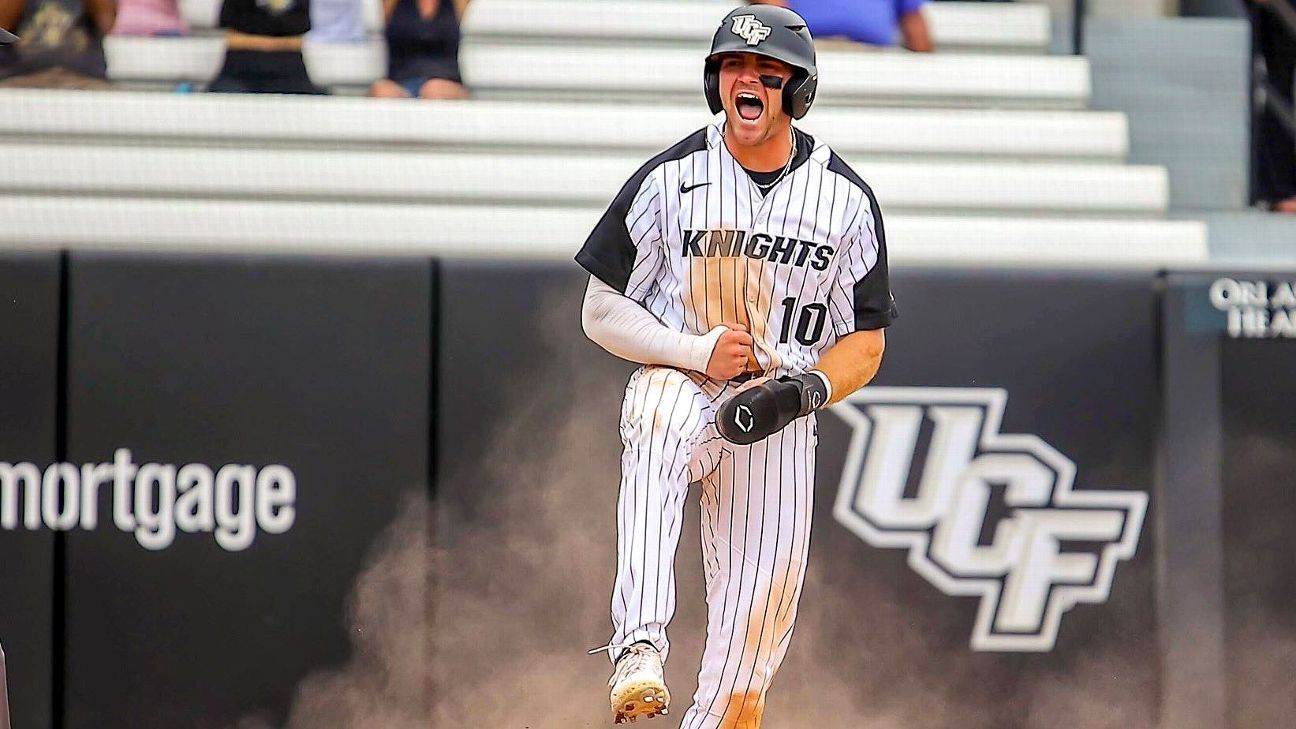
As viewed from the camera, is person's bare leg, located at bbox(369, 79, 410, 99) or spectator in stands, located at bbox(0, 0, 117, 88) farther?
person's bare leg, located at bbox(369, 79, 410, 99)

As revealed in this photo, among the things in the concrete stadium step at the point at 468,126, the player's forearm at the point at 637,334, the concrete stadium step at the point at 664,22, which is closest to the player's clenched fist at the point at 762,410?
the player's forearm at the point at 637,334

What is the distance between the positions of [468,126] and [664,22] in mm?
683

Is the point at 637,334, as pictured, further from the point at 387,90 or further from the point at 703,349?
the point at 387,90

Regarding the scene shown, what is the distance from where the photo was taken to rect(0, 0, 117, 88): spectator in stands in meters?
4.33

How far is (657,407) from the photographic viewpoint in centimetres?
291

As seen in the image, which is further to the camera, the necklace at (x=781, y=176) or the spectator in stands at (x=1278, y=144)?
the spectator in stands at (x=1278, y=144)

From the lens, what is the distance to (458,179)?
171 inches

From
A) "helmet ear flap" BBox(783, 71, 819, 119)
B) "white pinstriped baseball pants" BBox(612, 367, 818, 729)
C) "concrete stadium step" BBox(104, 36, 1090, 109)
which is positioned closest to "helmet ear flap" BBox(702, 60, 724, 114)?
"helmet ear flap" BBox(783, 71, 819, 119)

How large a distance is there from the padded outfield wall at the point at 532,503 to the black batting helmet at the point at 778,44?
4.10 feet

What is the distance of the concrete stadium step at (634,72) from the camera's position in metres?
4.40

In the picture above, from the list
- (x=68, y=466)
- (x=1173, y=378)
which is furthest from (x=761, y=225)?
(x=68, y=466)

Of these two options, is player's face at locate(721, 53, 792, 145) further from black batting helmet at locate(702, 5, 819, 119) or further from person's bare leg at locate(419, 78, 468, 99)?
person's bare leg at locate(419, 78, 468, 99)

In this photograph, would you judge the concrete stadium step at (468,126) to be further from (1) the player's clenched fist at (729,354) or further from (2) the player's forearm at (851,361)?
(1) the player's clenched fist at (729,354)

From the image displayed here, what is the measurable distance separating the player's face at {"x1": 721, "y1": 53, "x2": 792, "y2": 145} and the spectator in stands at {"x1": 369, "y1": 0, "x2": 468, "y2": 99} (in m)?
1.65
